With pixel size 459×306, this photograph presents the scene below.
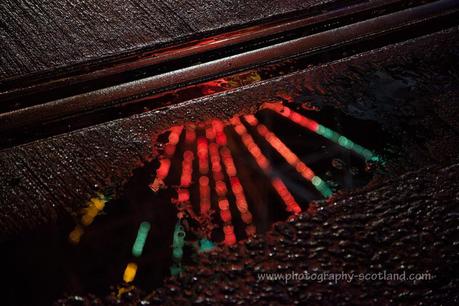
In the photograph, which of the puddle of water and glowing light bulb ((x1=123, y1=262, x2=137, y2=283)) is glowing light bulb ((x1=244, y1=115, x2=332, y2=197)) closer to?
the puddle of water

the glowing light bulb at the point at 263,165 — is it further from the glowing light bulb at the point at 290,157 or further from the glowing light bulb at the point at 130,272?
the glowing light bulb at the point at 130,272

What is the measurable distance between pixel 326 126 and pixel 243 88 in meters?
0.47

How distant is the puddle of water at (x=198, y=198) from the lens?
1.43 m

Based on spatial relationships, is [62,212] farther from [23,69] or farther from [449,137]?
[449,137]

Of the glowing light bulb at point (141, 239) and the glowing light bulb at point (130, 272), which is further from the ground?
the glowing light bulb at point (141, 239)

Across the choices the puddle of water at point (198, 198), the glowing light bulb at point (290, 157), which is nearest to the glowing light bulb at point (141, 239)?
the puddle of water at point (198, 198)

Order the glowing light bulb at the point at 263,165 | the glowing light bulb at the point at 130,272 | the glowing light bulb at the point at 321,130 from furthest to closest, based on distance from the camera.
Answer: the glowing light bulb at the point at 321,130 < the glowing light bulb at the point at 263,165 < the glowing light bulb at the point at 130,272

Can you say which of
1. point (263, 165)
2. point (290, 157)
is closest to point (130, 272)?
point (263, 165)

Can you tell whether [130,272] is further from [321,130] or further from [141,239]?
[321,130]

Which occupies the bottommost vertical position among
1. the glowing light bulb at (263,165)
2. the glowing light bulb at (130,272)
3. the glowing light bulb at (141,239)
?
the glowing light bulb at (130,272)

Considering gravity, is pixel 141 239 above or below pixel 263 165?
below

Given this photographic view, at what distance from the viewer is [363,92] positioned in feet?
6.64

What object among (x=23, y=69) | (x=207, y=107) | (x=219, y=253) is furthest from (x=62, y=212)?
(x=23, y=69)

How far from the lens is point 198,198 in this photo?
5.30 feet
